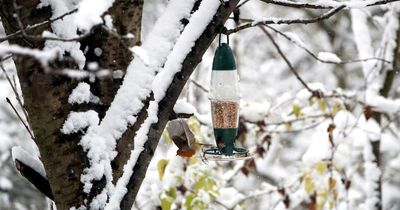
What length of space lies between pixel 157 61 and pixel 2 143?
658 centimetres

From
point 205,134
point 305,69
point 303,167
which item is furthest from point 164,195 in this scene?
point 305,69

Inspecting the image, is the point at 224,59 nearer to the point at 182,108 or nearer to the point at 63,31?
the point at 182,108

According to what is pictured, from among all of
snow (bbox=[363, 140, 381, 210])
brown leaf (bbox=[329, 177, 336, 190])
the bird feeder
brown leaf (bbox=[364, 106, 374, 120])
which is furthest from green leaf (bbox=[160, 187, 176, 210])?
snow (bbox=[363, 140, 381, 210])

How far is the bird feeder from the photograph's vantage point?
2.05m

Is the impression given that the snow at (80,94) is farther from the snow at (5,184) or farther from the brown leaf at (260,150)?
the snow at (5,184)

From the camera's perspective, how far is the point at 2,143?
7621 millimetres

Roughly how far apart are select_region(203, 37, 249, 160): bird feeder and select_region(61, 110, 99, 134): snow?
52 centimetres

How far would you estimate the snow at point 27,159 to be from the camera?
1657 mm

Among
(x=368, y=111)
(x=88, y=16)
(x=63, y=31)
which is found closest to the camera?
(x=88, y=16)

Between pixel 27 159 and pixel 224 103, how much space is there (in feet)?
2.63

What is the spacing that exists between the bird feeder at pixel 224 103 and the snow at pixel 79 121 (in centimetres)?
52

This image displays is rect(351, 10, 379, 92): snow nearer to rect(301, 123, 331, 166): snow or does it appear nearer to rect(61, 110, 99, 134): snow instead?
rect(301, 123, 331, 166): snow

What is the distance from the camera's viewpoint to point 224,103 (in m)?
2.15

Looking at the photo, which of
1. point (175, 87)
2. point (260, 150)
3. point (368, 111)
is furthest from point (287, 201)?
point (175, 87)
